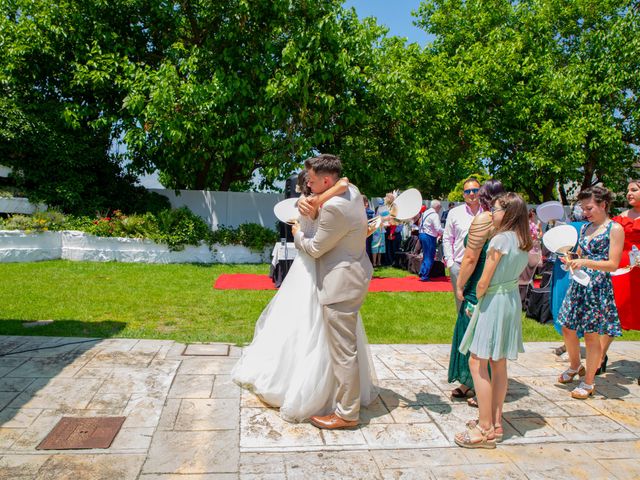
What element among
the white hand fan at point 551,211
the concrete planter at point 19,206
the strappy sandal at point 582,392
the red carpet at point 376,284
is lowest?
the strappy sandal at point 582,392

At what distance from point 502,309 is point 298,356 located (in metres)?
1.55

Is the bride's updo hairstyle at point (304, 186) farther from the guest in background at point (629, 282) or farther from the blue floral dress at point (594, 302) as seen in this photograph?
the guest in background at point (629, 282)

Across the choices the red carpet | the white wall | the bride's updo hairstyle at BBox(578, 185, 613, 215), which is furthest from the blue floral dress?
the white wall

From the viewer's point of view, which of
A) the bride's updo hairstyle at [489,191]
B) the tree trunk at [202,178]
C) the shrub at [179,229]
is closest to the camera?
the bride's updo hairstyle at [489,191]

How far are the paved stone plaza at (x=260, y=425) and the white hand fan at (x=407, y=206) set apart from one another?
1.59 metres

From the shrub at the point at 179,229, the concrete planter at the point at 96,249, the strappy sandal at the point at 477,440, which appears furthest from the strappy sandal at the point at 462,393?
the concrete planter at the point at 96,249

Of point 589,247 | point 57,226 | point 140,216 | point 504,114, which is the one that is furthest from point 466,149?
point 589,247

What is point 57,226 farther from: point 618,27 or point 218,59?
point 618,27

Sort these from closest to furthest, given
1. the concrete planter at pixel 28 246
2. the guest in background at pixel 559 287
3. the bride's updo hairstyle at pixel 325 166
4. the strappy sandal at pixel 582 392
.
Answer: the bride's updo hairstyle at pixel 325 166 → the strappy sandal at pixel 582 392 → the guest in background at pixel 559 287 → the concrete planter at pixel 28 246

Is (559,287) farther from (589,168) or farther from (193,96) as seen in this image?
(589,168)

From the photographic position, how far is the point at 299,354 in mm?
3879

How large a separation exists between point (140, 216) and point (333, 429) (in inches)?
427

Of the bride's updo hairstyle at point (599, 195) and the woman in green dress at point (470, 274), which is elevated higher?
the bride's updo hairstyle at point (599, 195)

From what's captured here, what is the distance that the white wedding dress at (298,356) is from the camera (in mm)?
3748
